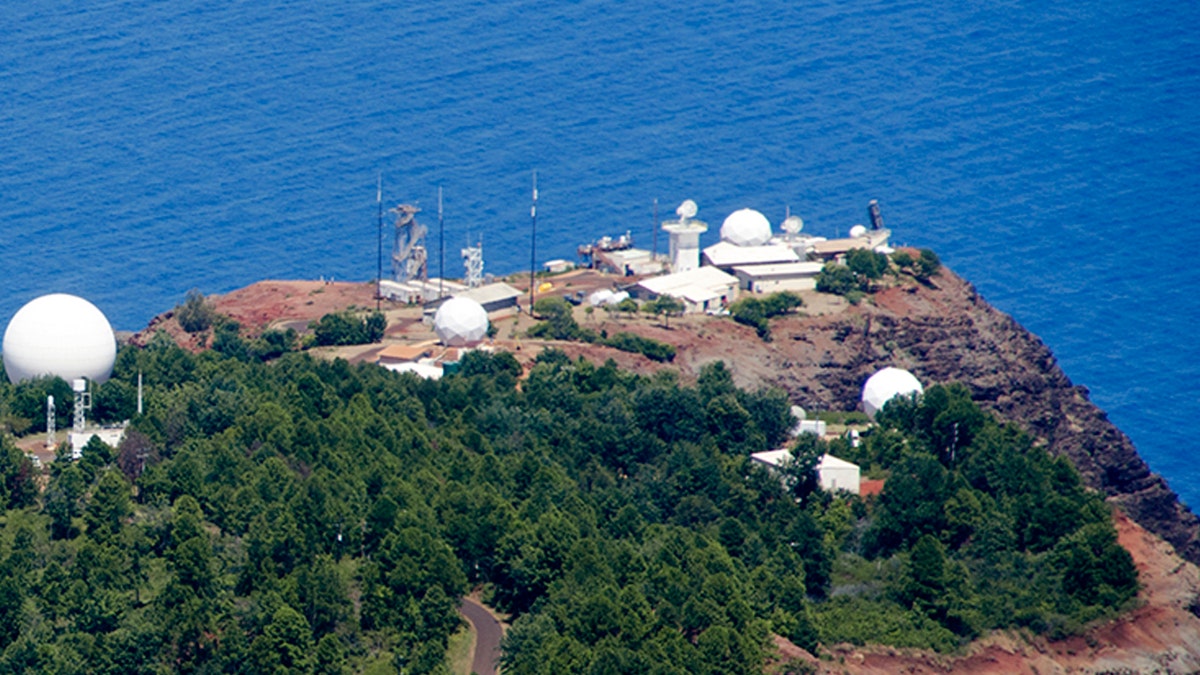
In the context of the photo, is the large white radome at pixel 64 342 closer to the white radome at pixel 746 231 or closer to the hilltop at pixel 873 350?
the hilltop at pixel 873 350

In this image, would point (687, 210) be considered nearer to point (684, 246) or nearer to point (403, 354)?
point (684, 246)

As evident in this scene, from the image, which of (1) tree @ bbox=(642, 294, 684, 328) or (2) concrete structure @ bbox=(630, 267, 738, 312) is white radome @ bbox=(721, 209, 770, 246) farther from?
(1) tree @ bbox=(642, 294, 684, 328)

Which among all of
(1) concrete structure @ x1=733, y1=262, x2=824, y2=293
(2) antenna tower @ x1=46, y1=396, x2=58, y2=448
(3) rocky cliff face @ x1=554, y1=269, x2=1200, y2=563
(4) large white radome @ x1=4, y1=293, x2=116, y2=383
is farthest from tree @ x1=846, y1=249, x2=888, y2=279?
(2) antenna tower @ x1=46, y1=396, x2=58, y2=448

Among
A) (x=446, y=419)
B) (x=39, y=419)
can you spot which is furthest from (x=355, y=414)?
(x=39, y=419)

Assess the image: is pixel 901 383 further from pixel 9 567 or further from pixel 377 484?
pixel 9 567

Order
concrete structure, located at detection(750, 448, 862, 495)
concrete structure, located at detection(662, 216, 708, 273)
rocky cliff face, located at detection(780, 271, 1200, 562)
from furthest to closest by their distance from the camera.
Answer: concrete structure, located at detection(662, 216, 708, 273) → rocky cliff face, located at detection(780, 271, 1200, 562) → concrete structure, located at detection(750, 448, 862, 495)

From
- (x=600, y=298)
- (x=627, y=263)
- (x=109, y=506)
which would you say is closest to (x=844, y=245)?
(x=627, y=263)
